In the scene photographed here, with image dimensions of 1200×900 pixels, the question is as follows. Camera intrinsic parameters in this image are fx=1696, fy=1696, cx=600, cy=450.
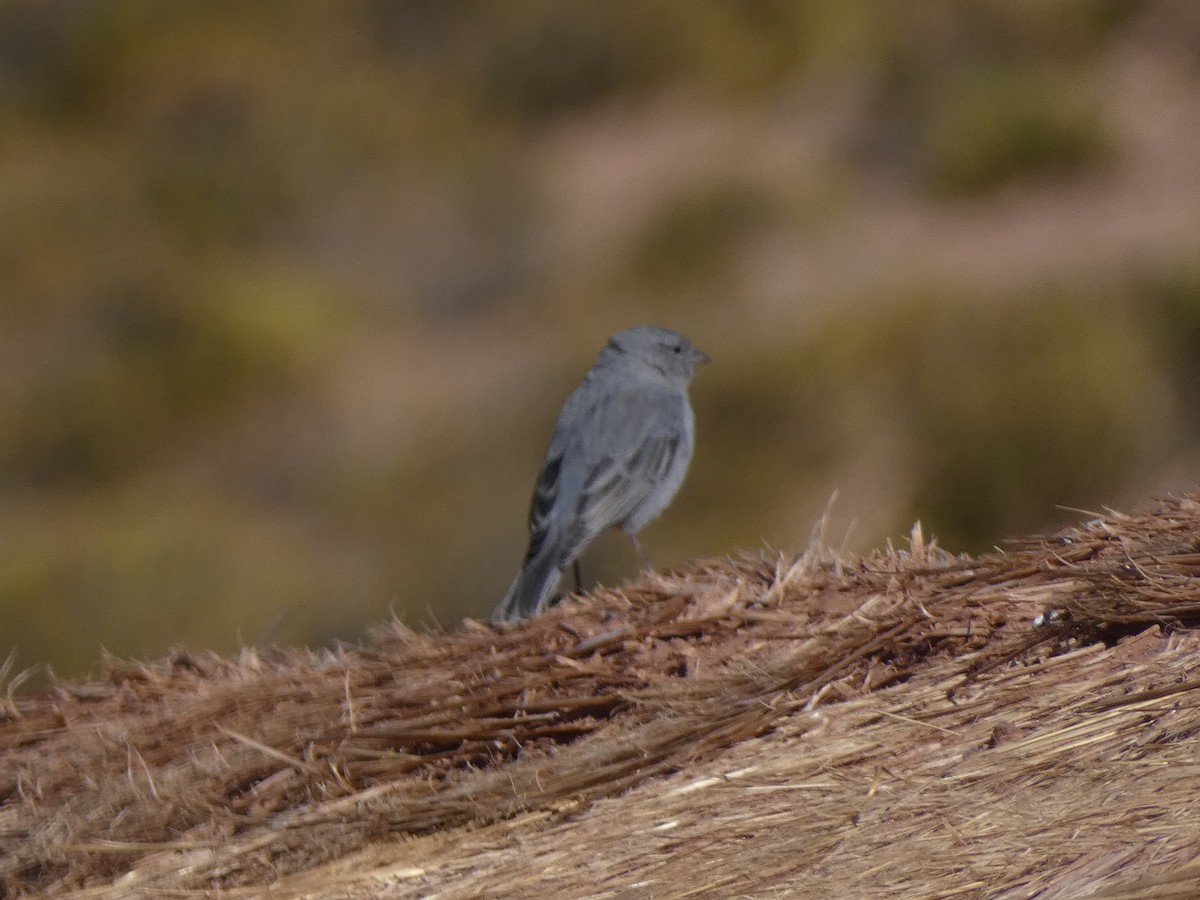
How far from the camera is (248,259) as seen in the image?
2602cm

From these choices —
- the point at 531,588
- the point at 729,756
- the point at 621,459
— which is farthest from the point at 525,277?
the point at 729,756

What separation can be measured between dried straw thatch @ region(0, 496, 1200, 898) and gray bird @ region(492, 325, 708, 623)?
2.42m

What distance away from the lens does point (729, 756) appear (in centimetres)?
381

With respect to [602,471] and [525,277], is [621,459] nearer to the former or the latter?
[602,471]

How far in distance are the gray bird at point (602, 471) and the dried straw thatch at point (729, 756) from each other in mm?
2423

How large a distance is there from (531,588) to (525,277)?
18407 millimetres

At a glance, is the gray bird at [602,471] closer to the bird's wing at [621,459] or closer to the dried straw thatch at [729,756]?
the bird's wing at [621,459]

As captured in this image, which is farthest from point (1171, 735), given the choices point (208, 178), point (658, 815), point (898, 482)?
point (208, 178)

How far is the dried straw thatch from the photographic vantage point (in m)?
3.34

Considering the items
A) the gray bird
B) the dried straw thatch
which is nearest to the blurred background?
the gray bird

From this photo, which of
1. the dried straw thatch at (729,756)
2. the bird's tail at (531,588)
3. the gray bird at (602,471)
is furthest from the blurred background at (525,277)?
the dried straw thatch at (729,756)

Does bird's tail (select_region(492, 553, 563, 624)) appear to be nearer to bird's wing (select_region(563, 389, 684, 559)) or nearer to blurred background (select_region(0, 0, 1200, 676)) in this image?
bird's wing (select_region(563, 389, 684, 559))

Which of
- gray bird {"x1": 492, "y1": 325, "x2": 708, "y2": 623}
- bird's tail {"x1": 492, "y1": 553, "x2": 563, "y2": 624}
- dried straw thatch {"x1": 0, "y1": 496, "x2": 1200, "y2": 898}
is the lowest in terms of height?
dried straw thatch {"x1": 0, "y1": 496, "x2": 1200, "y2": 898}

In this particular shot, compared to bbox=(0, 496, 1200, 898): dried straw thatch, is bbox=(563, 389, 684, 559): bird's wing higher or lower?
higher
